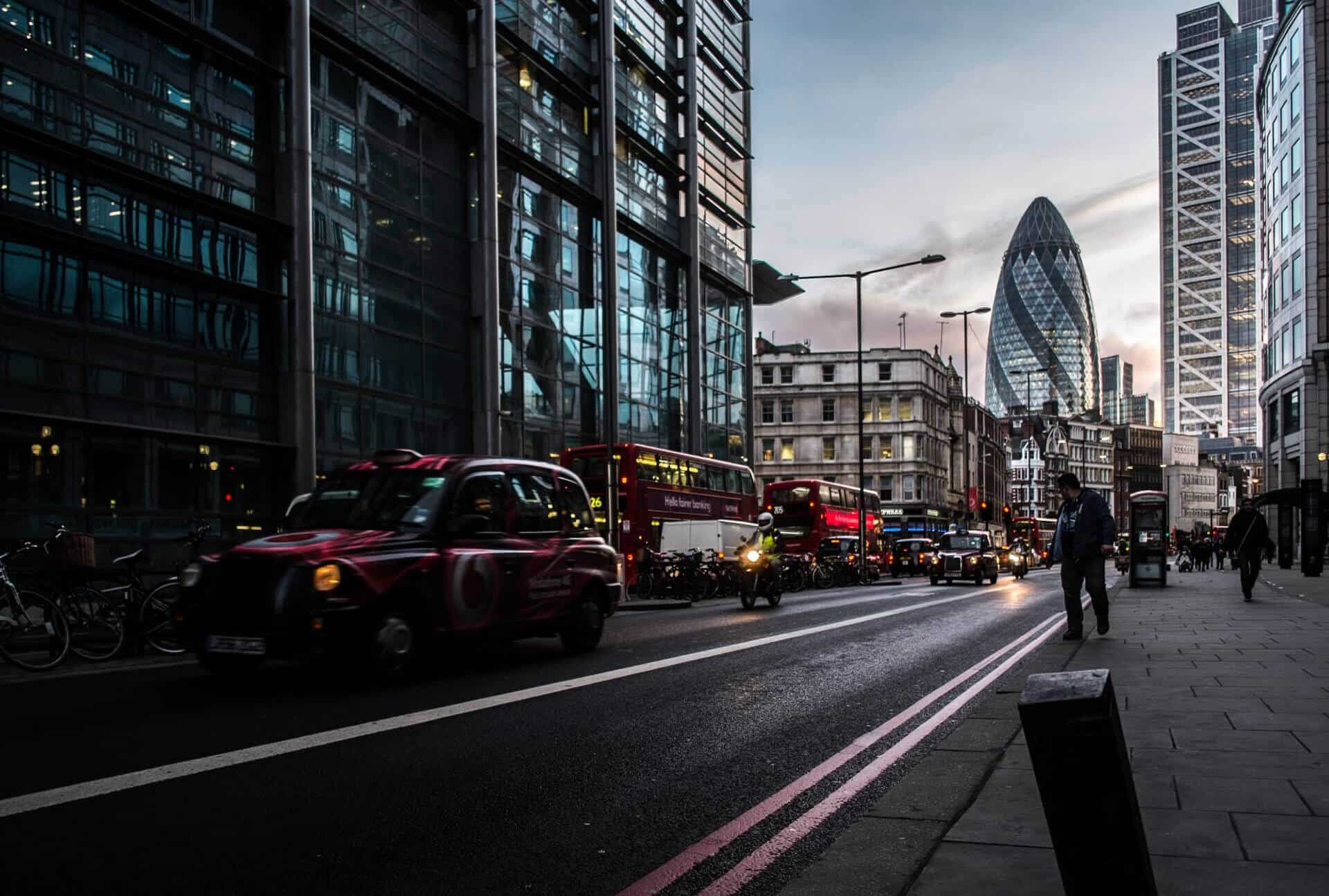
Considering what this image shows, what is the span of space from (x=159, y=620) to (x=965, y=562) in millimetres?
29198

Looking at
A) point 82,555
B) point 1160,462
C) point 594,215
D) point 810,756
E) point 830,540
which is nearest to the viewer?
point 810,756

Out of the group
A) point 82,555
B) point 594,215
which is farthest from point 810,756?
point 594,215

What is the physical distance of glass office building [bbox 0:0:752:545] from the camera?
18438 mm

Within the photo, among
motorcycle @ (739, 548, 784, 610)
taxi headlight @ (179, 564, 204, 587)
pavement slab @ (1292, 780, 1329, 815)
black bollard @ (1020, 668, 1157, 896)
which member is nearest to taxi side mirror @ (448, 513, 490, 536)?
taxi headlight @ (179, 564, 204, 587)

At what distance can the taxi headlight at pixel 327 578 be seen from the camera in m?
7.91

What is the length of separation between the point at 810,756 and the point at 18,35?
18.2 meters

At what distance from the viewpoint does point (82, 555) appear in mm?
10234

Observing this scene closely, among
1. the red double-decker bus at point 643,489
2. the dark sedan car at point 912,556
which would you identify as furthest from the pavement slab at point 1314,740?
the dark sedan car at point 912,556

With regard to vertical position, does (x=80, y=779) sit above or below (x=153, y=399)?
below

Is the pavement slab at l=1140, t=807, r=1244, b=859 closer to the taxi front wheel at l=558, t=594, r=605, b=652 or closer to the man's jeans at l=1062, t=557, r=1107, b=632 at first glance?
the taxi front wheel at l=558, t=594, r=605, b=652

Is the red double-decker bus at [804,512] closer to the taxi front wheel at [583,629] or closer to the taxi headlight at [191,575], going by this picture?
the taxi front wheel at [583,629]

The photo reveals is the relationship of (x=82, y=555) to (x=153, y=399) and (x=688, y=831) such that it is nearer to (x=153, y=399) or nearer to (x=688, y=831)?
(x=688, y=831)

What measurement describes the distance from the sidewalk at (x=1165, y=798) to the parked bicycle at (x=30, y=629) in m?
7.73

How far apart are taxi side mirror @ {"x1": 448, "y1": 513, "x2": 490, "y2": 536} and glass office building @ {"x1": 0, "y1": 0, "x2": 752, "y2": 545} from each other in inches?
478
